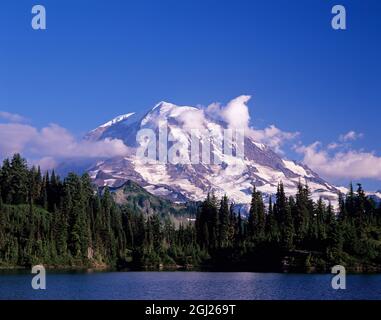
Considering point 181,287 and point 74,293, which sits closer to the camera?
point 74,293

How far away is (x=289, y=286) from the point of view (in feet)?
395

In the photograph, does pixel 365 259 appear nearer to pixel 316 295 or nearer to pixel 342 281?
pixel 342 281

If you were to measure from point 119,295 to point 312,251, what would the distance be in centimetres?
10792

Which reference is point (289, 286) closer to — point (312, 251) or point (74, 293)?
point (74, 293)

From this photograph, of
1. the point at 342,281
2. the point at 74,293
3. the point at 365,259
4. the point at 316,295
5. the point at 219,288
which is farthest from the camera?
the point at 365,259

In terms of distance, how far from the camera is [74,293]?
107m

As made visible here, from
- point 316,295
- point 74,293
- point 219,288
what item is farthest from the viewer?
point 219,288

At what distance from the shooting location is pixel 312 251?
198m

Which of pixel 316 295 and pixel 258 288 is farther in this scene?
pixel 258 288
